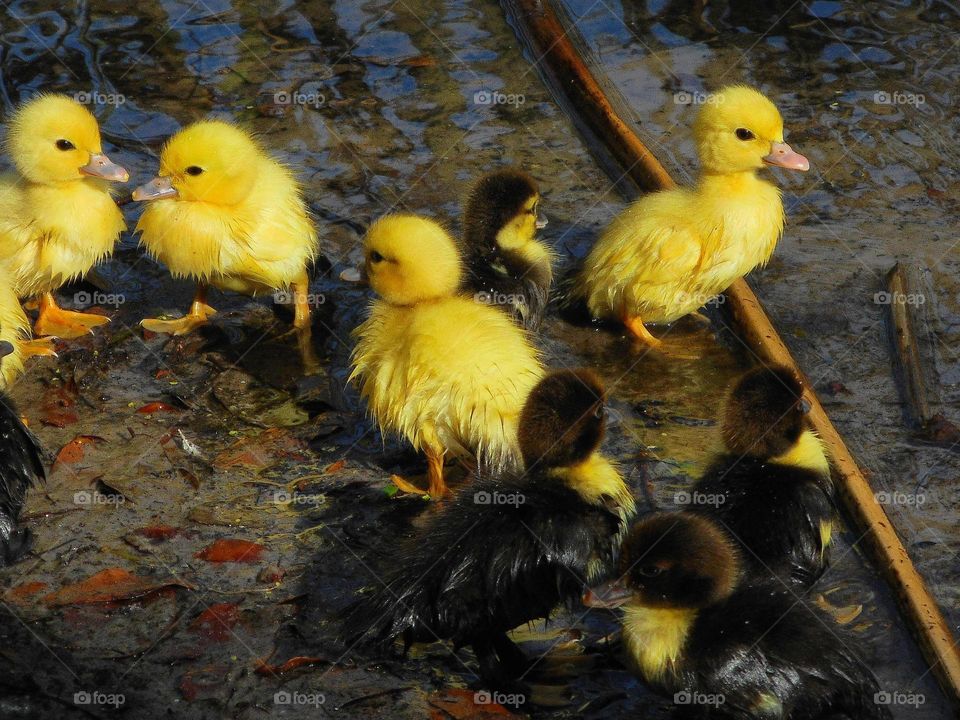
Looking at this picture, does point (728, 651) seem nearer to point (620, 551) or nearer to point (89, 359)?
point (620, 551)

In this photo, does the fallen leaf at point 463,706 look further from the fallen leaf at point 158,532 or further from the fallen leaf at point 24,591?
the fallen leaf at point 24,591

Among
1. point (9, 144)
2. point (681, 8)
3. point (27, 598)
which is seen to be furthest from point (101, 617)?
point (681, 8)

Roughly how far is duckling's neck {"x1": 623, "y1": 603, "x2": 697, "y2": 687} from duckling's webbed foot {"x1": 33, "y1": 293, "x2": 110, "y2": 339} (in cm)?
307

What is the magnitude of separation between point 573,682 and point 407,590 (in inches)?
22.5

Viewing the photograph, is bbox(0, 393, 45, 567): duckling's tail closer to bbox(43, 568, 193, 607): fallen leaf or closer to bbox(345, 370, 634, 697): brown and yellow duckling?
bbox(43, 568, 193, 607): fallen leaf

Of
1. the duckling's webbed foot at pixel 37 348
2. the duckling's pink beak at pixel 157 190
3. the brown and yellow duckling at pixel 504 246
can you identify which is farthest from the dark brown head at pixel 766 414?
the duckling's webbed foot at pixel 37 348

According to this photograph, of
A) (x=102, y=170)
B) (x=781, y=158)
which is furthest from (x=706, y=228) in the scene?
(x=102, y=170)

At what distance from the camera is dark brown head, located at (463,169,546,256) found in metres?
5.33

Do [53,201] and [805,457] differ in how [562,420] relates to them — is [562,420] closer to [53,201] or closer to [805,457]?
[805,457]

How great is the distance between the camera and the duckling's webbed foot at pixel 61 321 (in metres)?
5.54

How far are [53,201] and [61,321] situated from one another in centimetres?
54

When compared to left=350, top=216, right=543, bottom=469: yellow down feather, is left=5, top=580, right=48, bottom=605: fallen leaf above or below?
below

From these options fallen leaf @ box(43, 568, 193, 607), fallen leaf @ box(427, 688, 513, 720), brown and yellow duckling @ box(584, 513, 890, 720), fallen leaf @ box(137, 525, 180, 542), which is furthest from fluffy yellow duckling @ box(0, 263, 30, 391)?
brown and yellow duckling @ box(584, 513, 890, 720)

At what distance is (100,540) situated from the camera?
4320mm
